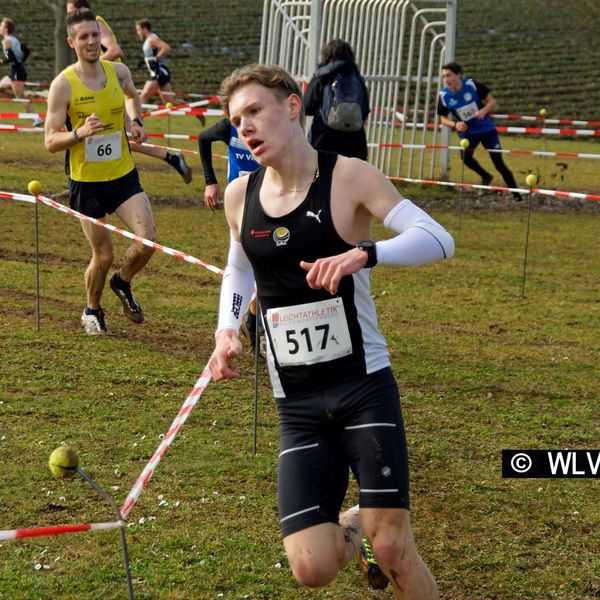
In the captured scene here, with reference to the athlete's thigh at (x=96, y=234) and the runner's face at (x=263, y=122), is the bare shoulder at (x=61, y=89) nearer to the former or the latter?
the athlete's thigh at (x=96, y=234)

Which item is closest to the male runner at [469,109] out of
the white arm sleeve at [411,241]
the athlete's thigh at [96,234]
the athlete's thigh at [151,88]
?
the athlete's thigh at [96,234]

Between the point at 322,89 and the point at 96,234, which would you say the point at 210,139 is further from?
the point at 96,234

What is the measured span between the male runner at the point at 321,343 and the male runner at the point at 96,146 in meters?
4.08

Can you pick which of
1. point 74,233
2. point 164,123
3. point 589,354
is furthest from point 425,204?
point 164,123

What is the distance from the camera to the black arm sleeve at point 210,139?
315 inches

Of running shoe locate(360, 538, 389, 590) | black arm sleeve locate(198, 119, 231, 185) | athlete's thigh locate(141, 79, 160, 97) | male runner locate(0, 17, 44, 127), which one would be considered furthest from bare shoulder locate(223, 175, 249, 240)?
male runner locate(0, 17, 44, 127)

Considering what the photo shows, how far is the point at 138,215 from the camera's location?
827 cm

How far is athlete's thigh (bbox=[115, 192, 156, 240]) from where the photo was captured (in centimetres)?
823

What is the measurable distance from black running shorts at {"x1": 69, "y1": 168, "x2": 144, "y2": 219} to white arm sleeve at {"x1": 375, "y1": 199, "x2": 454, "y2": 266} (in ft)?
15.5

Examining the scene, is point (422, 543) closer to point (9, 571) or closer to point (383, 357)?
point (383, 357)

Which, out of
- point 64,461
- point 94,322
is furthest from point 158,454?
point 94,322

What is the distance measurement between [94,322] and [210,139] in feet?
5.54

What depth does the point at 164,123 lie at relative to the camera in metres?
25.9

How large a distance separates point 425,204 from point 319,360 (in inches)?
508
